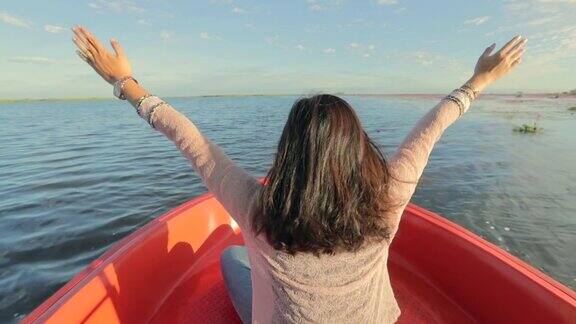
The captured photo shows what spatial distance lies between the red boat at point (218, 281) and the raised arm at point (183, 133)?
121cm

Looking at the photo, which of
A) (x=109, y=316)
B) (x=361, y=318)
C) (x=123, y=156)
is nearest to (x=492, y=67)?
(x=361, y=318)

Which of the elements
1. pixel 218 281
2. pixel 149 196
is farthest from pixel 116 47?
pixel 149 196

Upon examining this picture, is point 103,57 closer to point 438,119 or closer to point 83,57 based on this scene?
point 83,57

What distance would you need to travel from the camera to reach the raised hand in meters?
1.87

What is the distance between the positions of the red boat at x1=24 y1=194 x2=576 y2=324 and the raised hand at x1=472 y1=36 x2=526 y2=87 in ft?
4.35

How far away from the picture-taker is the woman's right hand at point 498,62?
1.87 meters

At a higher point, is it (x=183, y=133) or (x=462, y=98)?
(x=462, y=98)

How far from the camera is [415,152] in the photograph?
152 centimetres

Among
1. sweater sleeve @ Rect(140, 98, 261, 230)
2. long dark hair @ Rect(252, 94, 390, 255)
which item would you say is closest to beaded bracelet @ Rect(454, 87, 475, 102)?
long dark hair @ Rect(252, 94, 390, 255)

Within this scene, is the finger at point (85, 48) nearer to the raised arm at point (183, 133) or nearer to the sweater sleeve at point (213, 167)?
the raised arm at point (183, 133)

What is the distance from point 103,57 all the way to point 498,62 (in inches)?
78.6

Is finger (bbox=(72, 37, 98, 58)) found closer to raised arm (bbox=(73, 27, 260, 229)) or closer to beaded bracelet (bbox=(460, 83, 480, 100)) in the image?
raised arm (bbox=(73, 27, 260, 229))

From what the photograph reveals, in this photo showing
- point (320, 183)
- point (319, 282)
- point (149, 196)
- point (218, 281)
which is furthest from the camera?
point (149, 196)

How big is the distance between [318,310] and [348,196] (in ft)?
1.60
